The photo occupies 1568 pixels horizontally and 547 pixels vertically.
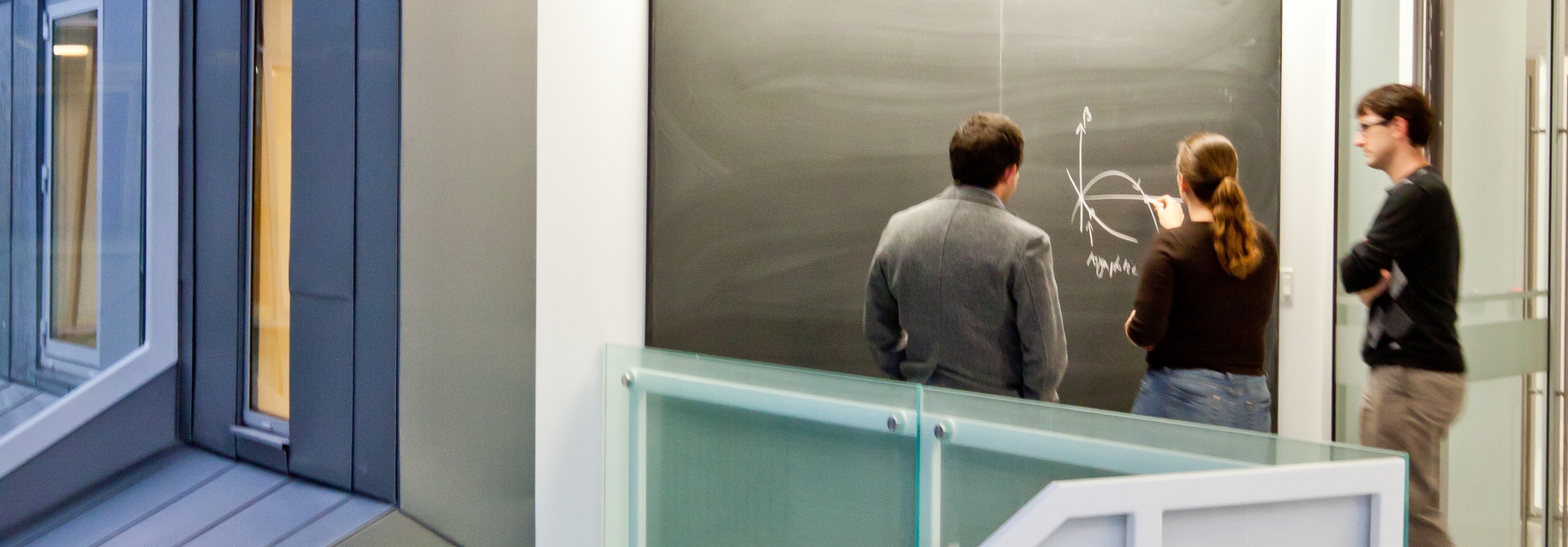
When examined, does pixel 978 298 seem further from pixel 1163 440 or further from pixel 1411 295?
pixel 1411 295

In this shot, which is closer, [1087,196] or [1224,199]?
[1224,199]

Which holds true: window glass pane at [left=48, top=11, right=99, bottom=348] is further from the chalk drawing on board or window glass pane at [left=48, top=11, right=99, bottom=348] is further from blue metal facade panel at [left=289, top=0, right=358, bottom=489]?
the chalk drawing on board

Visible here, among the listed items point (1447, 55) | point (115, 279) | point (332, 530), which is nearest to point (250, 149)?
point (115, 279)

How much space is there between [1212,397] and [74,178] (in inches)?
125

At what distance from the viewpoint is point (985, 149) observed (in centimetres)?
225

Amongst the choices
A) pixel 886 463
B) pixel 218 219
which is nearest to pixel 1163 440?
pixel 886 463

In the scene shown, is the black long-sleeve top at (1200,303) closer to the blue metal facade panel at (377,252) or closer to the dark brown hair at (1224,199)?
the dark brown hair at (1224,199)

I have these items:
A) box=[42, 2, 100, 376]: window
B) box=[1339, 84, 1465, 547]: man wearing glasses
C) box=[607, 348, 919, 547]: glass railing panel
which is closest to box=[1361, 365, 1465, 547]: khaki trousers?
box=[1339, 84, 1465, 547]: man wearing glasses

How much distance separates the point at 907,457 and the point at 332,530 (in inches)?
52.5

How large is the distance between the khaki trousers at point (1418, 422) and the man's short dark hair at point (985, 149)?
48.3 inches

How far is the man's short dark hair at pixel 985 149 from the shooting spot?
2250 millimetres

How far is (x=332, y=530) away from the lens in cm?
224

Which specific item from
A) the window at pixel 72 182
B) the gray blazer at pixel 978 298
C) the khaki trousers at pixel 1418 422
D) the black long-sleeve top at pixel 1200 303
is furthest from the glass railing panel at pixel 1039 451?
the window at pixel 72 182

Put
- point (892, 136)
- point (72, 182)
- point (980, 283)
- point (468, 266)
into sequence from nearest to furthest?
point (980, 283), point (468, 266), point (72, 182), point (892, 136)
